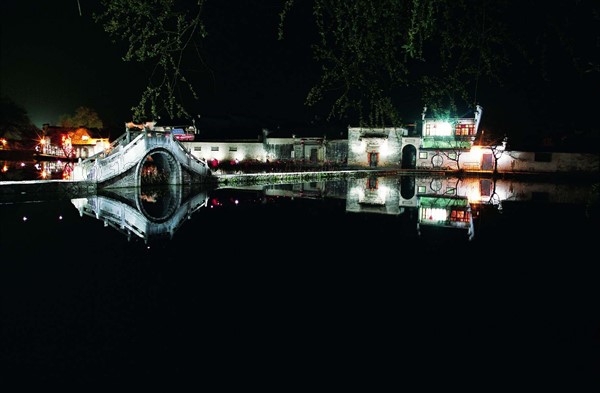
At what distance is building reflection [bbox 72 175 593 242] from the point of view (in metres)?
11.9

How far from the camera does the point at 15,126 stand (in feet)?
166

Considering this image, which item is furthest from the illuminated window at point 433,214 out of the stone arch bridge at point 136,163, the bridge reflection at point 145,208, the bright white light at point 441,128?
the bright white light at point 441,128

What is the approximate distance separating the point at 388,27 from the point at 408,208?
12.3 m

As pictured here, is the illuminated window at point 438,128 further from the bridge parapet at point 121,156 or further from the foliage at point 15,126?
the foliage at point 15,126

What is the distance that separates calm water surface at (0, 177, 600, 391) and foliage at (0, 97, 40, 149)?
44.9m

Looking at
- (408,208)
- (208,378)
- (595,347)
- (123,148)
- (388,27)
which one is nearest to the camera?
(208,378)

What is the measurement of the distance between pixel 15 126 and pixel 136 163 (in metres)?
39.8

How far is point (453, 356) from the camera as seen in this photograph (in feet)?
14.5

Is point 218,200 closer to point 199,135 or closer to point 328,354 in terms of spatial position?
point 328,354

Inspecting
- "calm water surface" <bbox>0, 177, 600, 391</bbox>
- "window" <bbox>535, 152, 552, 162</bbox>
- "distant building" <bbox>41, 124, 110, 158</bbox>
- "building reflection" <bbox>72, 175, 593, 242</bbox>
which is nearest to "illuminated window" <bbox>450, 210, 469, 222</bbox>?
"building reflection" <bbox>72, 175, 593, 242</bbox>

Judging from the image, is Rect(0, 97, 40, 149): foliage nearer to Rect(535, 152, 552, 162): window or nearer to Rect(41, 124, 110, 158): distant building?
Rect(41, 124, 110, 158): distant building

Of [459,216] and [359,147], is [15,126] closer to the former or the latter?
[359,147]

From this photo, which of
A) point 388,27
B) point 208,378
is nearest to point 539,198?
point 388,27

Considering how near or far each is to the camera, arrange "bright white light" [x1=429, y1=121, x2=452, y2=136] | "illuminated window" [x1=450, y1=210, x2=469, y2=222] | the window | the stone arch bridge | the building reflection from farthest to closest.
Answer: "bright white light" [x1=429, y1=121, x2=452, y2=136]
the window
the stone arch bridge
"illuminated window" [x1=450, y1=210, x2=469, y2=222]
the building reflection
